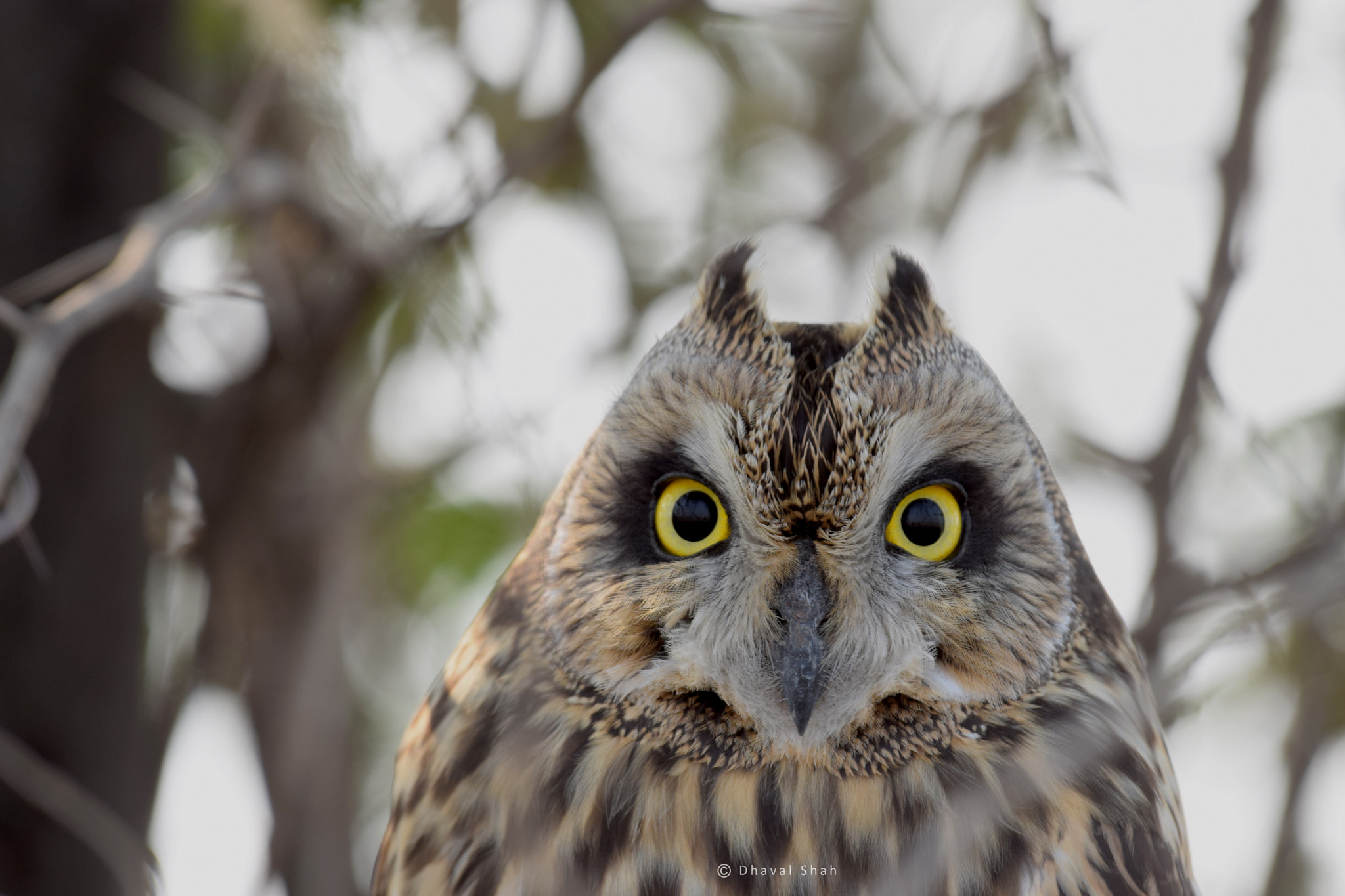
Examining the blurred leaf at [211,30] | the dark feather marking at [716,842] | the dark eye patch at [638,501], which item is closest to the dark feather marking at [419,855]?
the dark feather marking at [716,842]

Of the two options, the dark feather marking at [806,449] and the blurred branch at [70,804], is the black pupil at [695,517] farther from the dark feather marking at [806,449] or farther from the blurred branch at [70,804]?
the blurred branch at [70,804]

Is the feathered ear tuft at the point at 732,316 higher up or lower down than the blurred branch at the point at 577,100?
lower down


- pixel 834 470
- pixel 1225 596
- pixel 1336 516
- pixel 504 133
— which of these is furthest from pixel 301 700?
pixel 1336 516

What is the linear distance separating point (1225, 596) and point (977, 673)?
0.48 m

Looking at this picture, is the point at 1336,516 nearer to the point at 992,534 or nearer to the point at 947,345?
the point at 992,534

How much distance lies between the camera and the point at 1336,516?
1684mm

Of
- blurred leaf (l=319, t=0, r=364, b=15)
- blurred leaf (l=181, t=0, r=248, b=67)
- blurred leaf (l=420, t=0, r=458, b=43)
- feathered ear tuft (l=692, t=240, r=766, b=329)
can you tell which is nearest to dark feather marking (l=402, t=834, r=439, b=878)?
feathered ear tuft (l=692, t=240, r=766, b=329)

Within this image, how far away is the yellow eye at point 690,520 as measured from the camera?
1.80 metres

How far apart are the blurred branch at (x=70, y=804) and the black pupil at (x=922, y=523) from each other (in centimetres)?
137

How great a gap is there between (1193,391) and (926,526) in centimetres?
69

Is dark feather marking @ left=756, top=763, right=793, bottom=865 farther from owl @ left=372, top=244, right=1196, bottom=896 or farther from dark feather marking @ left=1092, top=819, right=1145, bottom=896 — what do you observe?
dark feather marking @ left=1092, top=819, right=1145, bottom=896

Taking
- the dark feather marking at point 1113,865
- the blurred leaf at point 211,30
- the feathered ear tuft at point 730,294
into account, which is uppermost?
the blurred leaf at point 211,30

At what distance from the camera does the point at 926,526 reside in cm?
180

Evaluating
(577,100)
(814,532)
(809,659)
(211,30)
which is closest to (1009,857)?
(809,659)
